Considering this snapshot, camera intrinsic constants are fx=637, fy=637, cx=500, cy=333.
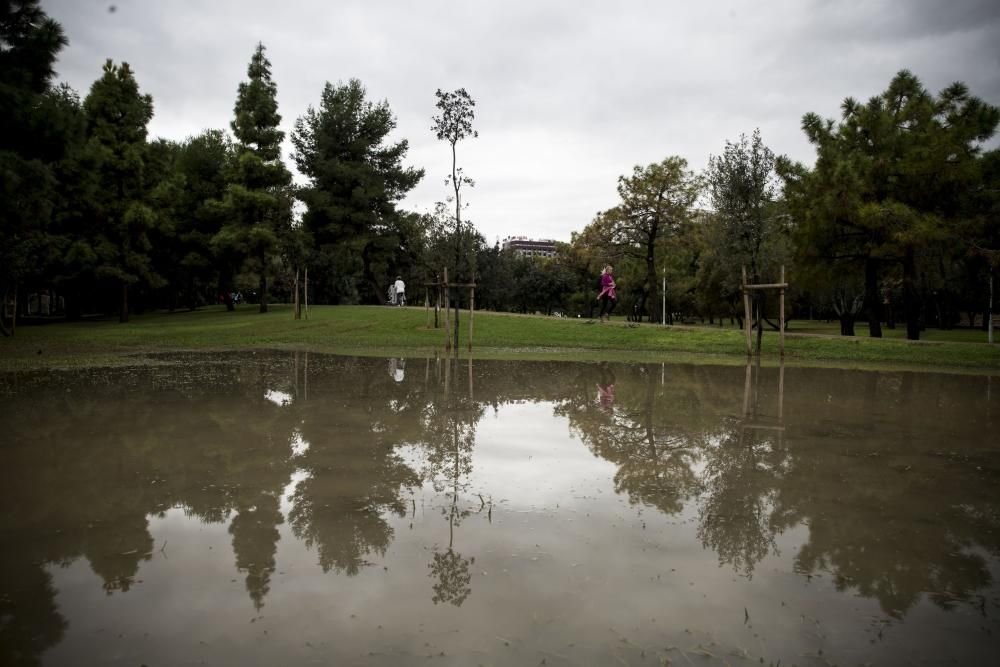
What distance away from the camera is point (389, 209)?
5228 cm

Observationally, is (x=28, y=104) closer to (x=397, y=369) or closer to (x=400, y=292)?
(x=397, y=369)

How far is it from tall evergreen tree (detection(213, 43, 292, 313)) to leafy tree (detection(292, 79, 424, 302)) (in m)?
4.60

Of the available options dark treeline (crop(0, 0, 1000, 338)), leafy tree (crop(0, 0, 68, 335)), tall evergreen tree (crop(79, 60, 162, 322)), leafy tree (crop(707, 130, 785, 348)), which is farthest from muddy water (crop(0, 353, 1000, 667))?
tall evergreen tree (crop(79, 60, 162, 322))

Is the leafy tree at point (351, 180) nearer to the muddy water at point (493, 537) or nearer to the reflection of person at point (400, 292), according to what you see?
the reflection of person at point (400, 292)

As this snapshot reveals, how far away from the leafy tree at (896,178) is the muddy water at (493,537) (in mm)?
18261

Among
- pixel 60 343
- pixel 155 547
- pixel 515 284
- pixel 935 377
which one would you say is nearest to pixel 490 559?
pixel 155 547

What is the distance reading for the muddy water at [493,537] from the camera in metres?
4.11

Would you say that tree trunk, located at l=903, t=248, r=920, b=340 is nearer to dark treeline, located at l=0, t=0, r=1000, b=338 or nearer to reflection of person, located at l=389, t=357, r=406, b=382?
dark treeline, located at l=0, t=0, r=1000, b=338

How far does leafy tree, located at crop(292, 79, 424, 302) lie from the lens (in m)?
49.8

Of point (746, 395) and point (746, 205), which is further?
point (746, 205)

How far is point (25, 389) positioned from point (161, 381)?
108 inches

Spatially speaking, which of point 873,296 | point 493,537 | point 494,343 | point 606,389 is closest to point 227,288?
point 494,343

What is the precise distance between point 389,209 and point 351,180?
3.84 metres

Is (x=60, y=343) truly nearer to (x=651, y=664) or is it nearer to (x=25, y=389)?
(x=25, y=389)
